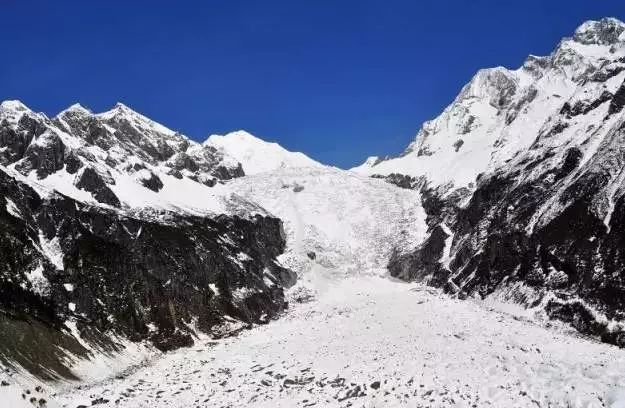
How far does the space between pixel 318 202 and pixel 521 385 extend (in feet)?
352

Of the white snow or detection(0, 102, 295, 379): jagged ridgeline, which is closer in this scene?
detection(0, 102, 295, 379): jagged ridgeline

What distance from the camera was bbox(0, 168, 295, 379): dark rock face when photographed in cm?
5844

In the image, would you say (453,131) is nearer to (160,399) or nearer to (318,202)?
(318,202)

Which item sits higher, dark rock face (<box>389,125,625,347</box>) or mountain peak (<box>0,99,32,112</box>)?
mountain peak (<box>0,99,32,112</box>)

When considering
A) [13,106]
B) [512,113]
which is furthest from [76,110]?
[512,113]

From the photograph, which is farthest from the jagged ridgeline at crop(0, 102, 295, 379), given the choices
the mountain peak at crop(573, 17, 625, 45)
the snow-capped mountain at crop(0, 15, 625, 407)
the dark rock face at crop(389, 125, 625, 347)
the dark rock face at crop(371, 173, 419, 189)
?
the mountain peak at crop(573, 17, 625, 45)

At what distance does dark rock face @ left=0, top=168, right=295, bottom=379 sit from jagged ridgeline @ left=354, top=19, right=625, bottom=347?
29456 millimetres

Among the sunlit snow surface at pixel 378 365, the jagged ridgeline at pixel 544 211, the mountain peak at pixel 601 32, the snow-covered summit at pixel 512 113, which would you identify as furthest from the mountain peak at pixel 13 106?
the mountain peak at pixel 601 32

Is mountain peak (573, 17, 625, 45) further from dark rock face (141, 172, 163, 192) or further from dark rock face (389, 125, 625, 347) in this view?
dark rock face (141, 172, 163, 192)

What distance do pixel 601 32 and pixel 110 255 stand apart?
16395 centimetres

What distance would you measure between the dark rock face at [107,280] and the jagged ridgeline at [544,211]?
29456mm

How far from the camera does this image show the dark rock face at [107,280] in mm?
58438

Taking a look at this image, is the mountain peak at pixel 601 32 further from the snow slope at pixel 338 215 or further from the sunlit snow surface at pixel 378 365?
the sunlit snow surface at pixel 378 365

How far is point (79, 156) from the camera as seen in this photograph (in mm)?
98250
